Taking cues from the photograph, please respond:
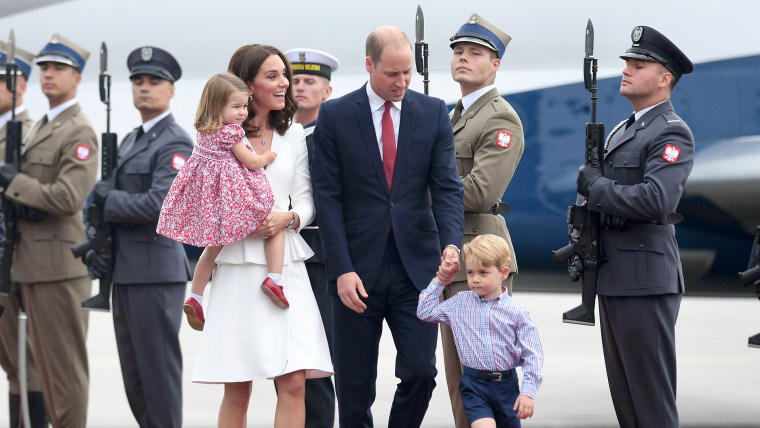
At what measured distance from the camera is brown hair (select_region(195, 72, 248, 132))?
3.60 meters

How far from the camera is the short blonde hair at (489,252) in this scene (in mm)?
3537

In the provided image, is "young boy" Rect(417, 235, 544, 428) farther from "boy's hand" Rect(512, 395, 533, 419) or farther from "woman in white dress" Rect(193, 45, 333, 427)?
"woman in white dress" Rect(193, 45, 333, 427)

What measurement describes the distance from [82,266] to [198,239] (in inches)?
63.8

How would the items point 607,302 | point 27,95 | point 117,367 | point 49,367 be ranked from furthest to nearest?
point 117,367, point 27,95, point 49,367, point 607,302

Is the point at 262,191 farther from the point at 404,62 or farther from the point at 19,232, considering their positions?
the point at 19,232

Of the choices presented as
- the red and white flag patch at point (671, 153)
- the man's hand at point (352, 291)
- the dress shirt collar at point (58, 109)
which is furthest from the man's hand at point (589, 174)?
the dress shirt collar at point (58, 109)

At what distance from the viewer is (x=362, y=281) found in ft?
12.6

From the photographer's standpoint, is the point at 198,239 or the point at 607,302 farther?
the point at 607,302

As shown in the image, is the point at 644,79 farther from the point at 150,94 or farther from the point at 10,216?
the point at 10,216

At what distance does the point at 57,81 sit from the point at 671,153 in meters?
2.88

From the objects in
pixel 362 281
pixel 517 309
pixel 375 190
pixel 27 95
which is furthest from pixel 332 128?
pixel 27 95

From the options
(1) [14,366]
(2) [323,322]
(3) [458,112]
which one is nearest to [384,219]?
(2) [323,322]

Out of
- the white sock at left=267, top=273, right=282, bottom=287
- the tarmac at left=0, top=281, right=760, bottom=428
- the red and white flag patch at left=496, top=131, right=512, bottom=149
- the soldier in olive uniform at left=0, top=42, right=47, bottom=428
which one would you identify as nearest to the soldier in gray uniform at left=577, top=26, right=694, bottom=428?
the red and white flag patch at left=496, top=131, right=512, bottom=149

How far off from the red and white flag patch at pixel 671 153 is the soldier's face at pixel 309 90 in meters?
1.58
